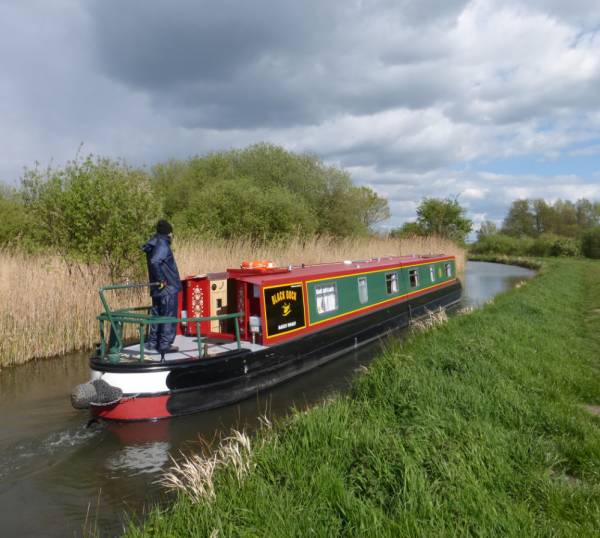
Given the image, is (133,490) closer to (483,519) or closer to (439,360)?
(483,519)

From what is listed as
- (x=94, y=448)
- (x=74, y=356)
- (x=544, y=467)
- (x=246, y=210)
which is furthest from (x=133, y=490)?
(x=246, y=210)

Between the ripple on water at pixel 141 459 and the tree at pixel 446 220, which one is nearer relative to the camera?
the ripple on water at pixel 141 459

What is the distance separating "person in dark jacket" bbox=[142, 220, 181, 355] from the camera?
6520mm

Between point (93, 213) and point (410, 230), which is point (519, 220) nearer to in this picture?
point (410, 230)

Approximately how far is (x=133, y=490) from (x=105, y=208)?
780 cm

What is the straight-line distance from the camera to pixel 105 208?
36.0ft

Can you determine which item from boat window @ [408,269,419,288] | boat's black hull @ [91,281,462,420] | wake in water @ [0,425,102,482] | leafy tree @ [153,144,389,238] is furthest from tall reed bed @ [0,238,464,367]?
leafy tree @ [153,144,389,238]

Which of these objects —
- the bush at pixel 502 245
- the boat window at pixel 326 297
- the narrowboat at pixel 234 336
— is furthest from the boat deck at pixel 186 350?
the bush at pixel 502 245

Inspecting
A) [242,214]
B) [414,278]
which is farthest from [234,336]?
[242,214]

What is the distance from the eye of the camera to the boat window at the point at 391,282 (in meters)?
12.2

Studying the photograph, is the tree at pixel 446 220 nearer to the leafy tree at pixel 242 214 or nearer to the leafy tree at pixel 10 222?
the leafy tree at pixel 242 214

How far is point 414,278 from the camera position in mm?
14148

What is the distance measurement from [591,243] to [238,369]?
130 feet

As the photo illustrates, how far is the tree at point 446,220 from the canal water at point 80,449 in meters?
31.4
